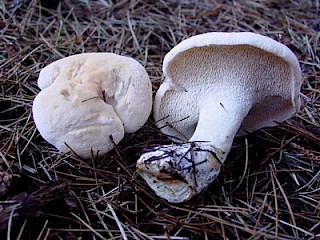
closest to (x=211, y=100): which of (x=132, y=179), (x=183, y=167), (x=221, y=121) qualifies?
(x=221, y=121)

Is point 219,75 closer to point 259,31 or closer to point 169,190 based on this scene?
point 169,190

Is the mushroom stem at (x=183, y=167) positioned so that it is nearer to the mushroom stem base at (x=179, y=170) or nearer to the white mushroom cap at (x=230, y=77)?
the mushroom stem base at (x=179, y=170)

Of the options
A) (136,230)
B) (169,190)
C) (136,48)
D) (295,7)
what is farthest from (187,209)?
(295,7)

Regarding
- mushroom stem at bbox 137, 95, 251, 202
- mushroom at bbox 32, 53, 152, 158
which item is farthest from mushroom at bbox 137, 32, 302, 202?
mushroom at bbox 32, 53, 152, 158

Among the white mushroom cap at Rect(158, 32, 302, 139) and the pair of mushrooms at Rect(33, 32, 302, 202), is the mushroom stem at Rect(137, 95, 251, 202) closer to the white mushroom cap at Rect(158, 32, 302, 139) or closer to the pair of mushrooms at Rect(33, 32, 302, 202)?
the pair of mushrooms at Rect(33, 32, 302, 202)

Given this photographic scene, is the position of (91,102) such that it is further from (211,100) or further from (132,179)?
(211,100)

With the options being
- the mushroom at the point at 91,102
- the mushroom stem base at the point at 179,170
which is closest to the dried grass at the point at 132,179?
the mushroom stem base at the point at 179,170
